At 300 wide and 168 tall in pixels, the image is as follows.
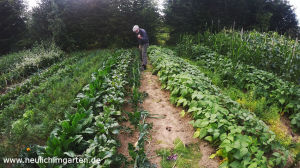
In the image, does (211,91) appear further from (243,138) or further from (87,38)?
(87,38)

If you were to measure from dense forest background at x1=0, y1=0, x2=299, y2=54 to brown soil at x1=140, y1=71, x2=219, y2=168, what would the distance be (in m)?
9.63

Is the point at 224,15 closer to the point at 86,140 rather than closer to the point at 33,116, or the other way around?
the point at 33,116

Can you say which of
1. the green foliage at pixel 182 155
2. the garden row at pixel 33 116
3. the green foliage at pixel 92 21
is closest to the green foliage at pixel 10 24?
the green foliage at pixel 92 21

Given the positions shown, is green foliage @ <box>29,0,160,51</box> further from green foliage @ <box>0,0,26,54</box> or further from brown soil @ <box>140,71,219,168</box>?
brown soil @ <box>140,71,219,168</box>

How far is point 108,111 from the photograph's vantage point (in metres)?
2.91

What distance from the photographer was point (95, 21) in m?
14.5

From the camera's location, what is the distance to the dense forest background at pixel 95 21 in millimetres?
12594

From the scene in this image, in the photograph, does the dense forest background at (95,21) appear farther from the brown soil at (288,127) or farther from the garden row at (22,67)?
the brown soil at (288,127)

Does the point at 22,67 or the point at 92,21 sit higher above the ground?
the point at 92,21

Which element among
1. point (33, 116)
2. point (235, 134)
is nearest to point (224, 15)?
point (235, 134)

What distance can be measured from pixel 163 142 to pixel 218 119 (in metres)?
0.95

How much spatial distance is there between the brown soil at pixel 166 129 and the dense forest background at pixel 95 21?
31.6 ft

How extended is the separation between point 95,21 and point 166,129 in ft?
44.3

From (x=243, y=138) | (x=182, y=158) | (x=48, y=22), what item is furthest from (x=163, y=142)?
(x=48, y=22)
